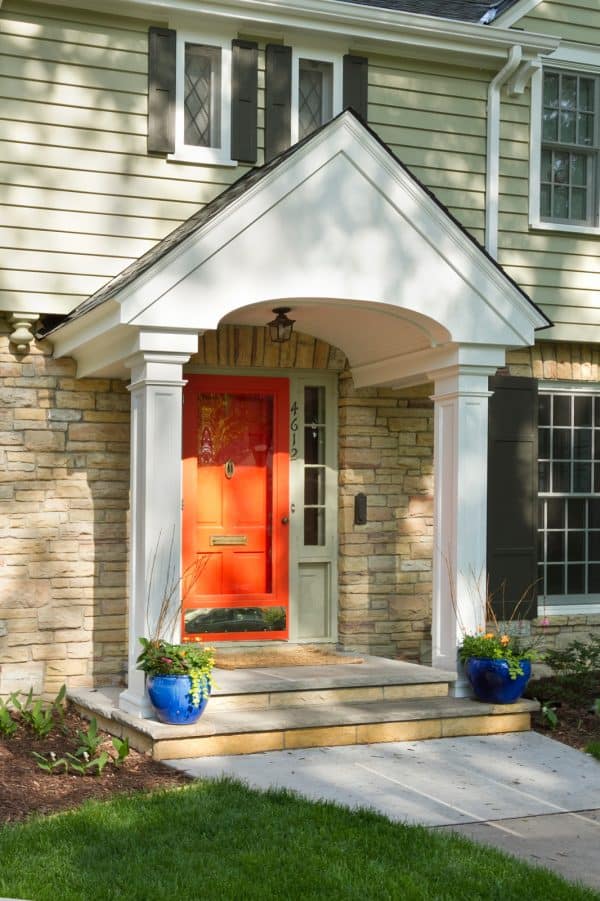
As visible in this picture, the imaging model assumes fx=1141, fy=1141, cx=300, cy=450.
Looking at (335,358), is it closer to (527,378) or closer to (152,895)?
(527,378)

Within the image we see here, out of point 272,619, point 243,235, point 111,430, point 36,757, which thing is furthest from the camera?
point 272,619

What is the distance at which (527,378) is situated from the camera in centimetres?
A: 964

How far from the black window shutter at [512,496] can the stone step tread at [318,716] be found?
159 cm

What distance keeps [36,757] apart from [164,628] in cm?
110

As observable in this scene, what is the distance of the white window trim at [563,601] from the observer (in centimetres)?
1002

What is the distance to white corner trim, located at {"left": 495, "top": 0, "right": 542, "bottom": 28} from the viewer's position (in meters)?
9.92

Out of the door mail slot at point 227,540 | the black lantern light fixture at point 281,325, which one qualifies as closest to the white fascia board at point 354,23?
the black lantern light fixture at point 281,325

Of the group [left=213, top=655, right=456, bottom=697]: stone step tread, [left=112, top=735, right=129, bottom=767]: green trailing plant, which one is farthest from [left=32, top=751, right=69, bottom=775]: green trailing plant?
[left=213, top=655, right=456, bottom=697]: stone step tread

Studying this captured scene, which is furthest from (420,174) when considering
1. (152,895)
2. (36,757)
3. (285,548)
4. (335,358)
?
(152,895)

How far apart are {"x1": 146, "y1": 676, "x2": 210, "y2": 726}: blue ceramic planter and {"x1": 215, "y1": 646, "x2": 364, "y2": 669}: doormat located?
142cm

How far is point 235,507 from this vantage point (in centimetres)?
947

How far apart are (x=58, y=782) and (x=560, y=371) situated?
5768 millimetres

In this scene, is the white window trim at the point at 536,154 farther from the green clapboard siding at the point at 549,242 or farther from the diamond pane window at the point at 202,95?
the diamond pane window at the point at 202,95

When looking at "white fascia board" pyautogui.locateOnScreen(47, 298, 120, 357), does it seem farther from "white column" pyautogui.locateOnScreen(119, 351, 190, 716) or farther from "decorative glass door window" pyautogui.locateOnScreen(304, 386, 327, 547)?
"decorative glass door window" pyautogui.locateOnScreen(304, 386, 327, 547)
